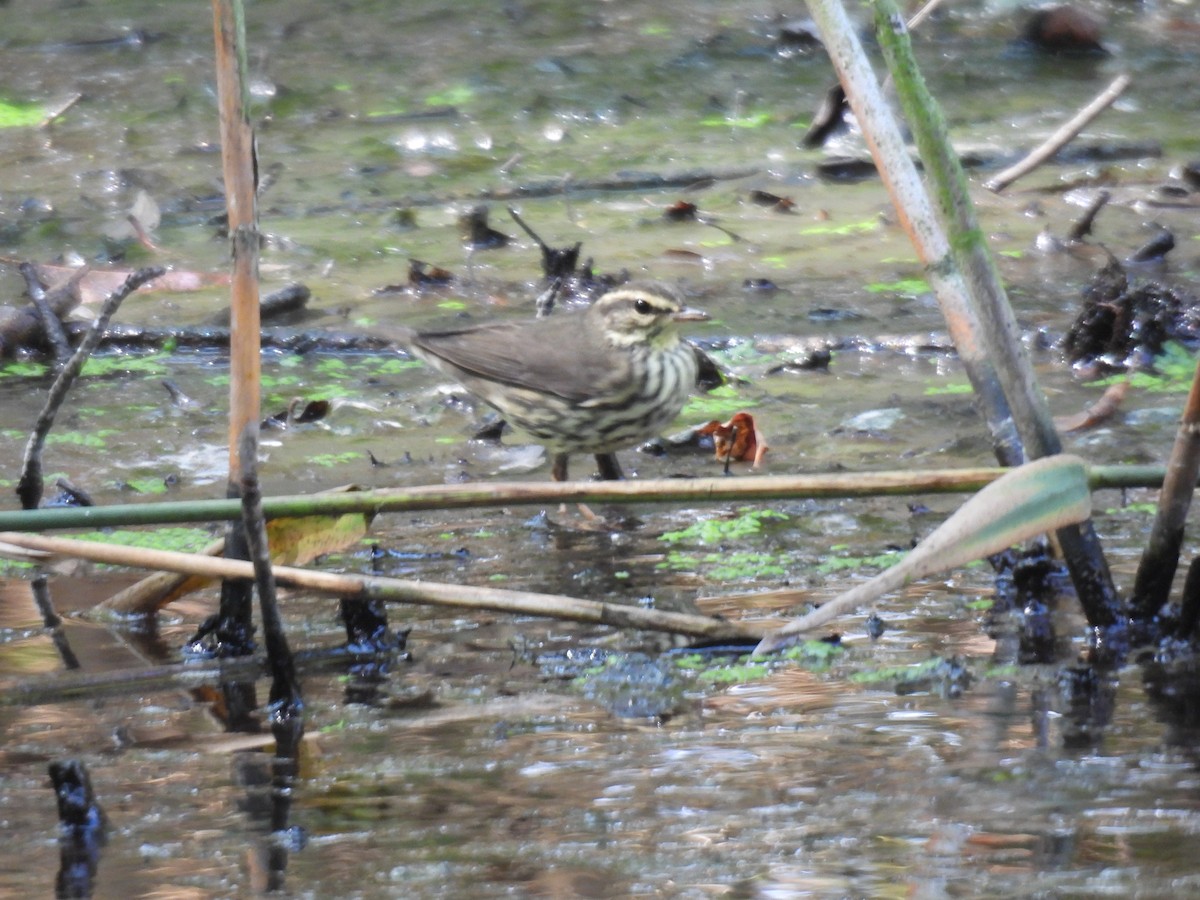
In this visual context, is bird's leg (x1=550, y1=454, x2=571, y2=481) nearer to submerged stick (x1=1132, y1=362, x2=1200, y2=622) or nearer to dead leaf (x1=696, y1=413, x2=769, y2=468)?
dead leaf (x1=696, y1=413, x2=769, y2=468)

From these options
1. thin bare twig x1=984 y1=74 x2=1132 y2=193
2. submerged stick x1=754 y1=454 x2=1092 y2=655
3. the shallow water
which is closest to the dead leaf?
the shallow water

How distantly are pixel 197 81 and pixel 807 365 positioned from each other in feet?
21.0

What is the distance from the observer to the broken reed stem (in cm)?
333

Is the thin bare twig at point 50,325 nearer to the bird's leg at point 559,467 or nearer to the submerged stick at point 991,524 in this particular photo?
the bird's leg at point 559,467

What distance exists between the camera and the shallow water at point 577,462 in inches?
103

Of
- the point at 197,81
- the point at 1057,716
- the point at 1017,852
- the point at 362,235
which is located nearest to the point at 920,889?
the point at 1017,852

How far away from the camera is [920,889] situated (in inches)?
93.2

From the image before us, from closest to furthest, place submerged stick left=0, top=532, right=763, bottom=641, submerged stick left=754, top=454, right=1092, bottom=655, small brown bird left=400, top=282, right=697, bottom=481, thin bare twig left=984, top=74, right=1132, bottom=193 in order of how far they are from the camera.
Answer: submerged stick left=754, top=454, right=1092, bottom=655, submerged stick left=0, top=532, right=763, bottom=641, small brown bird left=400, top=282, right=697, bottom=481, thin bare twig left=984, top=74, right=1132, bottom=193

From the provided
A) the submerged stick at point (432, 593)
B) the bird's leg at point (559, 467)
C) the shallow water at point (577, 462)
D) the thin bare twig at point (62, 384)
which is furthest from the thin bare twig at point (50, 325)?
the submerged stick at point (432, 593)

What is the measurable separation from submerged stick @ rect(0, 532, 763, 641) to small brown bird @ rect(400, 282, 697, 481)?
2024 millimetres

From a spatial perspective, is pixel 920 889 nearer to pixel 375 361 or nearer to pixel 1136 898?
pixel 1136 898

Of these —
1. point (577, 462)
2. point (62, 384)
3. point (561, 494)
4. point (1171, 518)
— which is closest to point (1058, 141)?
point (577, 462)

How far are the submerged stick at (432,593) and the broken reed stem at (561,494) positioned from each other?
5.2 inches

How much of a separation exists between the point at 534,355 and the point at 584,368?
0.21 meters
